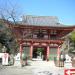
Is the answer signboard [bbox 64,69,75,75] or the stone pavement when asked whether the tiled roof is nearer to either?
the stone pavement

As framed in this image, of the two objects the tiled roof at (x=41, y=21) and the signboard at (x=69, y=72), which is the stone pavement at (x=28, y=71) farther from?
the tiled roof at (x=41, y=21)

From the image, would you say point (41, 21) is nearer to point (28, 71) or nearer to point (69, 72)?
point (28, 71)

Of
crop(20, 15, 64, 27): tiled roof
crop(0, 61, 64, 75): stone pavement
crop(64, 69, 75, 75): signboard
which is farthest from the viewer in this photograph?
crop(20, 15, 64, 27): tiled roof

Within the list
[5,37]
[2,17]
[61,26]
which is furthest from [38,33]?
[2,17]

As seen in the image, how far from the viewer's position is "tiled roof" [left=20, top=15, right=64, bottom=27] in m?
31.1

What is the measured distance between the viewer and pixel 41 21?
32.2 m

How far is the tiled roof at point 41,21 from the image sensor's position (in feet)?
102

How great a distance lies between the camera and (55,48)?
30.4 meters

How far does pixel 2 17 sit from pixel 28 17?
42.9ft

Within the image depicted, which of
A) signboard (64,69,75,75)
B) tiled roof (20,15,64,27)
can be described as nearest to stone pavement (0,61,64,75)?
signboard (64,69,75,75)

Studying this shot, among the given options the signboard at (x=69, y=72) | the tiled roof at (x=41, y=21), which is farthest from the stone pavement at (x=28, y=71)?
the tiled roof at (x=41, y=21)

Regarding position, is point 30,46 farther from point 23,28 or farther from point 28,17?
point 28,17

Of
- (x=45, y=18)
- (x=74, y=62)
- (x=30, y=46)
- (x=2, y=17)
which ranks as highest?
(x=45, y=18)

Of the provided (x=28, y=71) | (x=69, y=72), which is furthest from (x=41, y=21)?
(x=69, y=72)
